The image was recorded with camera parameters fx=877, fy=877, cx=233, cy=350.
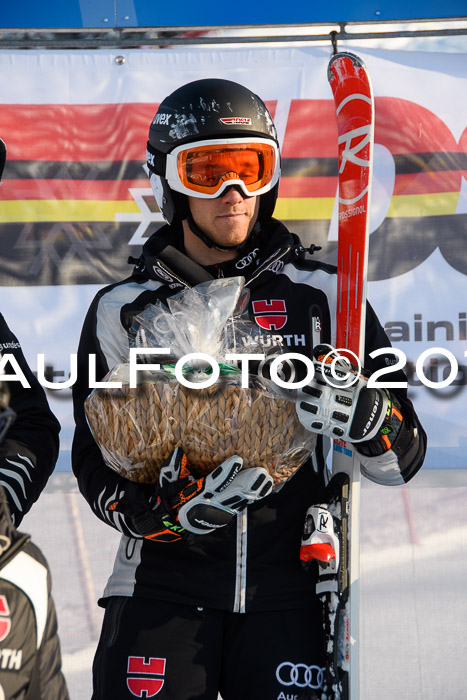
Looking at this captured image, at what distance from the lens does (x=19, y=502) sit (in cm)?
198

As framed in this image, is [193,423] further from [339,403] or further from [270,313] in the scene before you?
[270,313]

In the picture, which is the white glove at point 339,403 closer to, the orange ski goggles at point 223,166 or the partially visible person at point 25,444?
the orange ski goggles at point 223,166

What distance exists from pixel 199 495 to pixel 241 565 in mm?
295

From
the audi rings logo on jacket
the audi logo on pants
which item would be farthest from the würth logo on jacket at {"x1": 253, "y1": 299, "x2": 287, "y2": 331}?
the audi logo on pants

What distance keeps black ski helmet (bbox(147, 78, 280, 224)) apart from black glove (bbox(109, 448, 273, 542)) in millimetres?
788

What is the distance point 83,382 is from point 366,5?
206 centimetres

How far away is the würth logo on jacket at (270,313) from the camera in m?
2.04

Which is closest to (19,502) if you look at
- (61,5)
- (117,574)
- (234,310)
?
(117,574)

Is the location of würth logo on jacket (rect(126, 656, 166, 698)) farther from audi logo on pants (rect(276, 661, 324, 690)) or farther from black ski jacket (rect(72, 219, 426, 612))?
audi logo on pants (rect(276, 661, 324, 690))

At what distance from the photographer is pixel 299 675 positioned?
1871 millimetres

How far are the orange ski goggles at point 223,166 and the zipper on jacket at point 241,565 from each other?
30.3 inches

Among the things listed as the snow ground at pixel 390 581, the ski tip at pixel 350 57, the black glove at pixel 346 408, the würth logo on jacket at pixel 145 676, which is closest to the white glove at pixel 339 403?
the black glove at pixel 346 408

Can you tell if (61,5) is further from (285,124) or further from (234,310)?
(234,310)

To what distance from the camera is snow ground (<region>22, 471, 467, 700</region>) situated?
324cm
